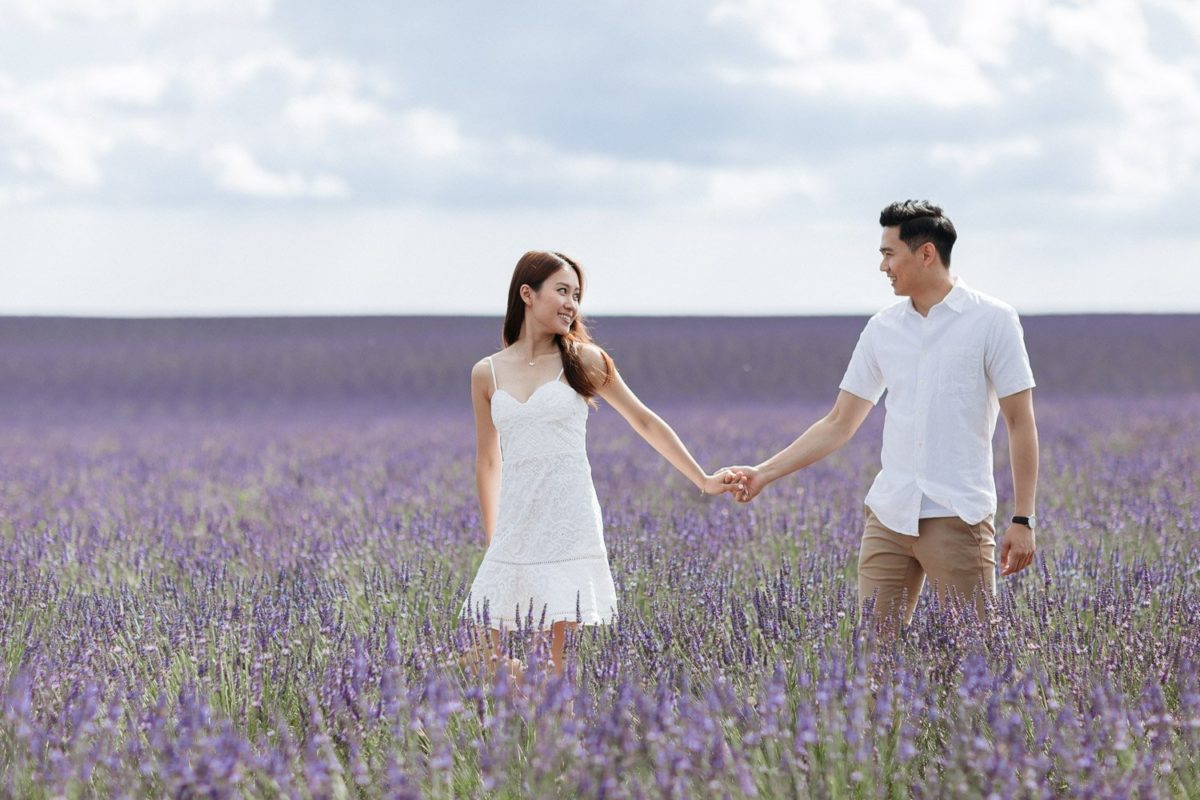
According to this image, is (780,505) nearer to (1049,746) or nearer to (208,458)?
(1049,746)

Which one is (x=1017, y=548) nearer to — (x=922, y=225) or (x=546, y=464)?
(x=922, y=225)

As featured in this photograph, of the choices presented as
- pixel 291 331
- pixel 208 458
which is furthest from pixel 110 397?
pixel 208 458

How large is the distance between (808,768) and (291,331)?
24226 mm

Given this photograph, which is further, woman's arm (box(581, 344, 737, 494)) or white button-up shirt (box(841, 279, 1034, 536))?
woman's arm (box(581, 344, 737, 494))

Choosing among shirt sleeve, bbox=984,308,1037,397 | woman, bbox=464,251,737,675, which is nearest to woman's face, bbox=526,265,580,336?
woman, bbox=464,251,737,675

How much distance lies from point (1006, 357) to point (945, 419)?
20 centimetres

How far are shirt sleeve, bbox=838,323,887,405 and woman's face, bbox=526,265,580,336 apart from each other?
74cm

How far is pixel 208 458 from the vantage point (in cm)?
970

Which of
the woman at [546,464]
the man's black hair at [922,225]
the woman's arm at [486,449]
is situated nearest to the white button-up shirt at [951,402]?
the man's black hair at [922,225]

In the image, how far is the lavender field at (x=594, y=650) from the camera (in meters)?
2.02

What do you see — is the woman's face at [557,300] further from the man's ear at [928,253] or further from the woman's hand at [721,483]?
the man's ear at [928,253]

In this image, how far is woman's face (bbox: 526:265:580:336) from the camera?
9.69 ft

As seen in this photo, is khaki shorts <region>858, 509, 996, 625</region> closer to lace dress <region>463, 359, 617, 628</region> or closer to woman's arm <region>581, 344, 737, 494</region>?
woman's arm <region>581, 344, 737, 494</region>

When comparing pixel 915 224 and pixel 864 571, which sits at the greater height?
pixel 915 224
